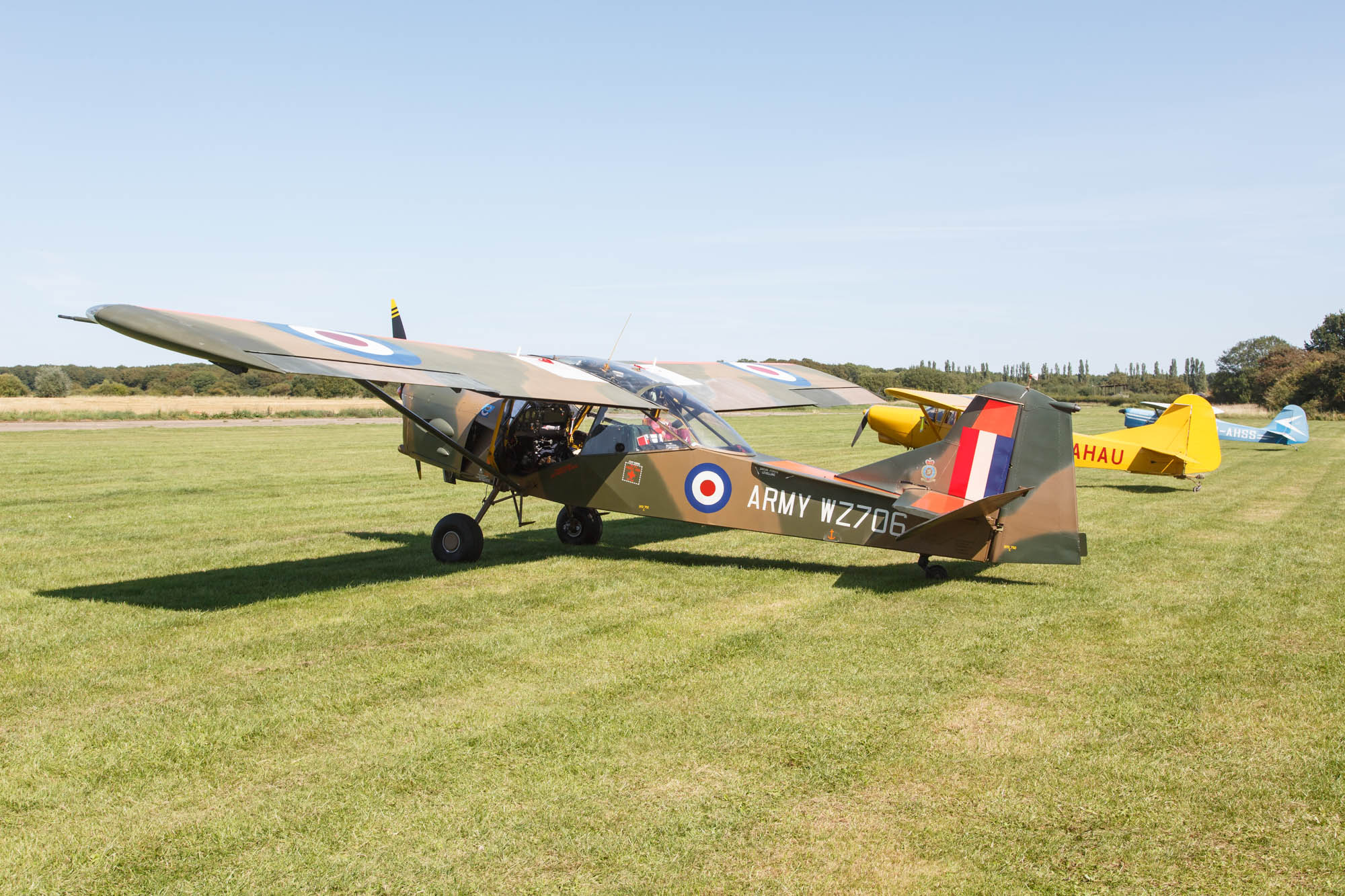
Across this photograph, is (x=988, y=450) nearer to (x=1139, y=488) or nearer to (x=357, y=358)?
(x=357, y=358)

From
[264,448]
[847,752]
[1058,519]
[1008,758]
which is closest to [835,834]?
[847,752]

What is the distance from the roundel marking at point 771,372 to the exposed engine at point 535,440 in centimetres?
448

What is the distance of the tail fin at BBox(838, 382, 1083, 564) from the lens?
823 cm

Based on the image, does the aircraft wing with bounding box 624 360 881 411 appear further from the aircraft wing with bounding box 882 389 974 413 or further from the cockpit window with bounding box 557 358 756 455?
the cockpit window with bounding box 557 358 756 455

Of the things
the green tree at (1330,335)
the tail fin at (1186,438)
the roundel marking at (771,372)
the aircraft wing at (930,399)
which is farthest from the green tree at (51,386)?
the green tree at (1330,335)

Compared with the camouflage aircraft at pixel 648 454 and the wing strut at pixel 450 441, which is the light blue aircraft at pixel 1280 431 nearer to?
the camouflage aircraft at pixel 648 454

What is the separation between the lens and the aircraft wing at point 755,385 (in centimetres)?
1277

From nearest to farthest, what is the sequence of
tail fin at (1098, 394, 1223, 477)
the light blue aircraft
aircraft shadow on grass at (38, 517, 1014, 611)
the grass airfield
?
1. the grass airfield
2. aircraft shadow on grass at (38, 517, 1014, 611)
3. tail fin at (1098, 394, 1223, 477)
4. the light blue aircraft

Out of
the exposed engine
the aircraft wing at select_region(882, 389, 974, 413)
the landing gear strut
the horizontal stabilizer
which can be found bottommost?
the landing gear strut

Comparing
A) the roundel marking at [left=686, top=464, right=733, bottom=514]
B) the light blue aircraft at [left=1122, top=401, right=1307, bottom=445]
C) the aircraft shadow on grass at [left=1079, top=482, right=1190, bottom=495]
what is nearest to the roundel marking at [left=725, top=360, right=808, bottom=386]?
the roundel marking at [left=686, top=464, right=733, bottom=514]

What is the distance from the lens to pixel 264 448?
90.1 ft

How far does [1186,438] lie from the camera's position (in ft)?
57.2

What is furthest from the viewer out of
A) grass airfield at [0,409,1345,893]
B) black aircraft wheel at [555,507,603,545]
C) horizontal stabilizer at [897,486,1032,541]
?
black aircraft wheel at [555,507,603,545]

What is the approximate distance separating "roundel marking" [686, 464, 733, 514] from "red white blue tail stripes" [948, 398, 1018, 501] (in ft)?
7.54
